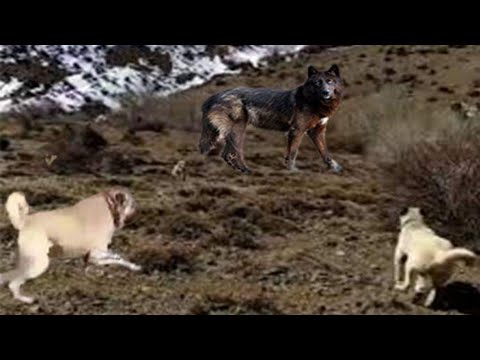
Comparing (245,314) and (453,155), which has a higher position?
(453,155)

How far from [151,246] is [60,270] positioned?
1.22 m

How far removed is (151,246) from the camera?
33.2ft

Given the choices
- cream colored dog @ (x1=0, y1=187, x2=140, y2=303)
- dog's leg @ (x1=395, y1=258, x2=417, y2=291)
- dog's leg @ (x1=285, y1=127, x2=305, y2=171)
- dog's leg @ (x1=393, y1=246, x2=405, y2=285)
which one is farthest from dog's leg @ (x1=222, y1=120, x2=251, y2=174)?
dog's leg @ (x1=395, y1=258, x2=417, y2=291)

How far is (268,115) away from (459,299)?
3.75 metres

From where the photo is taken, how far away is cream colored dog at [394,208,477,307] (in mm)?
8148

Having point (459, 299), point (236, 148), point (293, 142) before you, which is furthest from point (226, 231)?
point (459, 299)

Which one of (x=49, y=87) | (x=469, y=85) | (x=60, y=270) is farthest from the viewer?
(x=49, y=87)

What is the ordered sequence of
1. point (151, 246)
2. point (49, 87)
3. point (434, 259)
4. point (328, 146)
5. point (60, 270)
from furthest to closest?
point (49, 87) < point (328, 146) < point (151, 246) < point (60, 270) < point (434, 259)

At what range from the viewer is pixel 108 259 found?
365 inches

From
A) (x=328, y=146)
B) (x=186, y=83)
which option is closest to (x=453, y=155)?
(x=328, y=146)

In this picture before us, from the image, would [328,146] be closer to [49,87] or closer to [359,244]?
[359,244]

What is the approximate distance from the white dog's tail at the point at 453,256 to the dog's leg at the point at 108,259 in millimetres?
3347

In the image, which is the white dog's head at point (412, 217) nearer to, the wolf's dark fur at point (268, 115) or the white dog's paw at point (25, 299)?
the wolf's dark fur at point (268, 115)

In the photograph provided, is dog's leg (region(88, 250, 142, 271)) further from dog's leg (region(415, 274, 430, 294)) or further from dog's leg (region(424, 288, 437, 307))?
dog's leg (region(424, 288, 437, 307))
